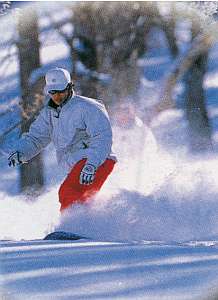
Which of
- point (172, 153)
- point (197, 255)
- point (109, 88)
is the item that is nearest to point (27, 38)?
point (109, 88)

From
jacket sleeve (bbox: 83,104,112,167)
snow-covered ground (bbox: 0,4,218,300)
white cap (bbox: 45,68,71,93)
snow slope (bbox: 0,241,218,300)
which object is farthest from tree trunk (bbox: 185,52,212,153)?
snow slope (bbox: 0,241,218,300)

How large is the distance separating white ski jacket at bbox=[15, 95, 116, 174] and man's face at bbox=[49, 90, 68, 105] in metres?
0.04

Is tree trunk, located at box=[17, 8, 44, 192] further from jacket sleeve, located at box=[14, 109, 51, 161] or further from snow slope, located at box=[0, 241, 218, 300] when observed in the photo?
snow slope, located at box=[0, 241, 218, 300]

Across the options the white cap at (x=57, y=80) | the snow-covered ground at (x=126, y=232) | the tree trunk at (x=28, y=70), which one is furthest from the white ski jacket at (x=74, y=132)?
the tree trunk at (x=28, y=70)

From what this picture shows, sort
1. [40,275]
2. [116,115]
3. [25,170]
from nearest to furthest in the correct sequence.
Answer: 1. [40,275]
2. [116,115]
3. [25,170]

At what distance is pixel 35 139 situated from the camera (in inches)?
235

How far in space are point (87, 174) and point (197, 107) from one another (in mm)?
6933

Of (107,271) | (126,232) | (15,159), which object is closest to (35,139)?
(15,159)

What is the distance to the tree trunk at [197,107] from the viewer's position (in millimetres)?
11570

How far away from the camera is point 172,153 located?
1084cm

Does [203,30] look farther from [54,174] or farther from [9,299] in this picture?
[9,299]

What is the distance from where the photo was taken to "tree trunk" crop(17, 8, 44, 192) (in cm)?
1084

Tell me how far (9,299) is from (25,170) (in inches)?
324

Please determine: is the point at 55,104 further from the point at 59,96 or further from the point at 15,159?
the point at 15,159
